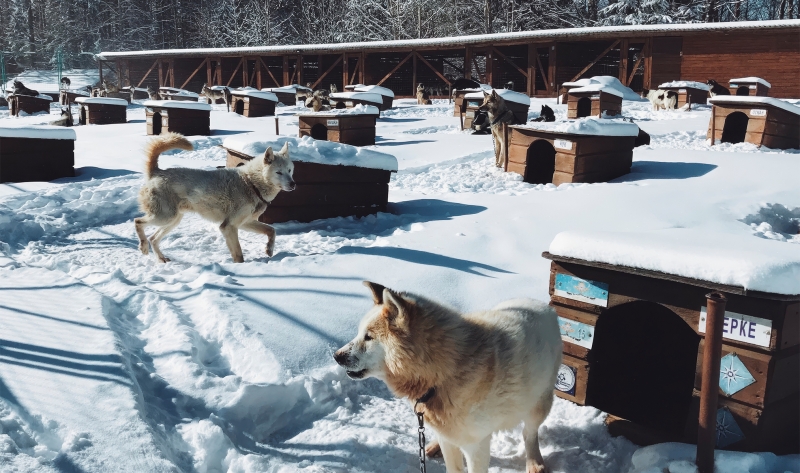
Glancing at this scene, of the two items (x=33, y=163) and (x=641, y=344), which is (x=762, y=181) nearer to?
(x=641, y=344)

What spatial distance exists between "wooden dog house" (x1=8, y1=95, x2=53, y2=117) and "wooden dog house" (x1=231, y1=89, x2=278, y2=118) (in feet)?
32.7

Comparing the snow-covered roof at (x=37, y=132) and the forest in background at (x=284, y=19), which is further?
the forest in background at (x=284, y=19)

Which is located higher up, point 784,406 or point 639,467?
point 784,406

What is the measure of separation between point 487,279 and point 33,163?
7.88 meters

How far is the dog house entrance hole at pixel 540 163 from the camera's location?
9.51 meters

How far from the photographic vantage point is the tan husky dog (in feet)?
19.2

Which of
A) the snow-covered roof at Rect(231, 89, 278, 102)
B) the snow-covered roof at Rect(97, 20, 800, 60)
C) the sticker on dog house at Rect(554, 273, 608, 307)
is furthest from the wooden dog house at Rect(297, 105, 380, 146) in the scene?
the snow-covered roof at Rect(97, 20, 800, 60)

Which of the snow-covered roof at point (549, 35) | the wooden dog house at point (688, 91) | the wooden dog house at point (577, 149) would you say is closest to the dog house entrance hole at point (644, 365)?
the wooden dog house at point (577, 149)

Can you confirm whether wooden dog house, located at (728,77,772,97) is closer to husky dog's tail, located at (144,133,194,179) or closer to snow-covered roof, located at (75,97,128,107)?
husky dog's tail, located at (144,133,194,179)

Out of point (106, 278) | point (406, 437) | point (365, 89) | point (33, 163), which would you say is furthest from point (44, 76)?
point (406, 437)

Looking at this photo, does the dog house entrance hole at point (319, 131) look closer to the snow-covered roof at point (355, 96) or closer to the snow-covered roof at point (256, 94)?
the snow-covered roof at point (355, 96)

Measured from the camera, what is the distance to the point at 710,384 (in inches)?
98.4

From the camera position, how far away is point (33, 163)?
30.9ft

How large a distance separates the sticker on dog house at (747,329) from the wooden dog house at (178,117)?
1418cm
